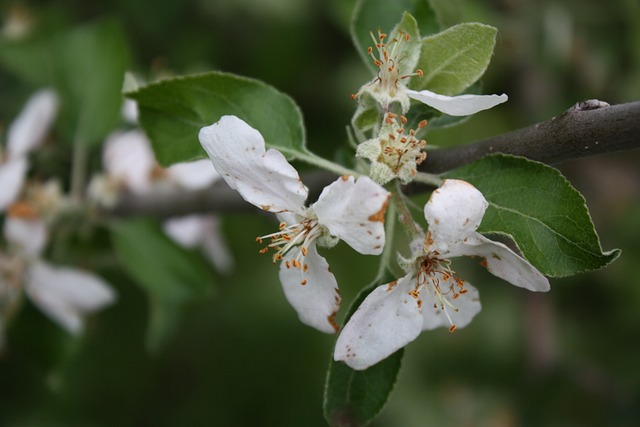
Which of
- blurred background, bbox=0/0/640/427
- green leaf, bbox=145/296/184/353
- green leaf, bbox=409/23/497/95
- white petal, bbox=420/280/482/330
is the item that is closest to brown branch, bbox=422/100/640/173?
green leaf, bbox=409/23/497/95

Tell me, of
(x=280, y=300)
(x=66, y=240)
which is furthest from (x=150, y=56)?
(x=66, y=240)

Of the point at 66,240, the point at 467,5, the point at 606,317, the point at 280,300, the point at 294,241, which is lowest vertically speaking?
the point at 606,317

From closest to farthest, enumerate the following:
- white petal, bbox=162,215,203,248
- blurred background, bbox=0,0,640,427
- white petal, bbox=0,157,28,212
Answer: white petal, bbox=0,157,28,212
white petal, bbox=162,215,203,248
blurred background, bbox=0,0,640,427

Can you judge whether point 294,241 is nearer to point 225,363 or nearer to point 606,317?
point 225,363

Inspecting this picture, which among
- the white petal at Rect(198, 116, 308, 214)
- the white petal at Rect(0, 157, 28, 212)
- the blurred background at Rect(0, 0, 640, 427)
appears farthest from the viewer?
the blurred background at Rect(0, 0, 640, 427)

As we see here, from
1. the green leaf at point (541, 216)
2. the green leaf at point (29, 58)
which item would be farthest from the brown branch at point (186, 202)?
the green leaf at point (29, 58)

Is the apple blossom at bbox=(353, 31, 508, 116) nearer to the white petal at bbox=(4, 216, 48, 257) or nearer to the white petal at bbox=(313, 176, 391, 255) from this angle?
the white petal at bbox=(313, 176, 391, 255)

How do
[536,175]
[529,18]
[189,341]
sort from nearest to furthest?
[536,175]
[529,18]
[189,341]
